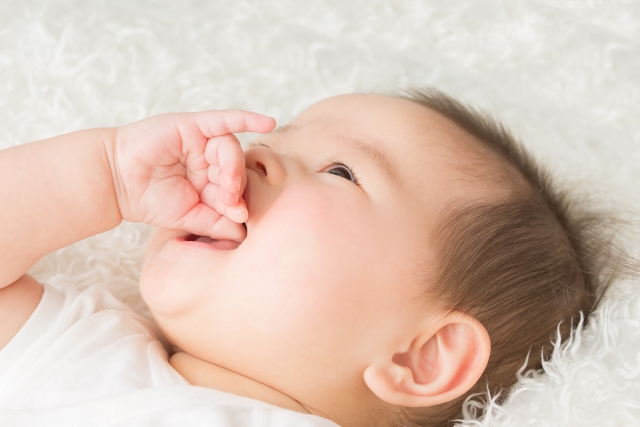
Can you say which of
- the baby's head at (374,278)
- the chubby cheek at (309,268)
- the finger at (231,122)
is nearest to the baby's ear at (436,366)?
the baby's head at (374,278)

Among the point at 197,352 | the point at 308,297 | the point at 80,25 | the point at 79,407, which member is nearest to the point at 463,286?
the point at 308,297

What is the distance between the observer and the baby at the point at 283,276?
1245mm

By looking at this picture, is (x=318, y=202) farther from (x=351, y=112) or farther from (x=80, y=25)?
(x=80, y=25)

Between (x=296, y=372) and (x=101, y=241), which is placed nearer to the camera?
(x=296, y=372)

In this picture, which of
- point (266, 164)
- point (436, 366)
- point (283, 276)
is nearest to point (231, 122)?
point (266, 164)

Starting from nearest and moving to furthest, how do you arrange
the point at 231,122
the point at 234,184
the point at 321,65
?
the point at 234,184
the point at 231,122
the point at 321,65

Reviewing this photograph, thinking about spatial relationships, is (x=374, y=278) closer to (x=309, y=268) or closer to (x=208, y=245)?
(x=309, y=268)

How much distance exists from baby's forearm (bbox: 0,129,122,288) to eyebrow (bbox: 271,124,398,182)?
0.47 m

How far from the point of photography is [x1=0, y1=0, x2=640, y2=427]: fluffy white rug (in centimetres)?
188

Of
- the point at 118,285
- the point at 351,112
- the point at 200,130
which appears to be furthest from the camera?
the point at 118,285

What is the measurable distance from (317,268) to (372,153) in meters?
0.27

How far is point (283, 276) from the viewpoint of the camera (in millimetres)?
1229

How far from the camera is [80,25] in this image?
1956mm

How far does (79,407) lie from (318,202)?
0.56 m
